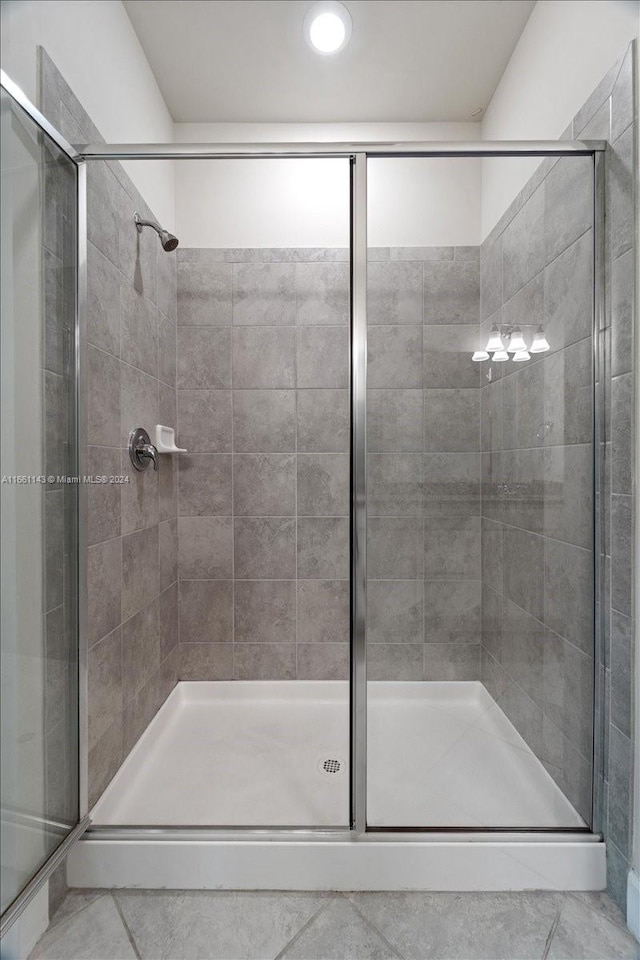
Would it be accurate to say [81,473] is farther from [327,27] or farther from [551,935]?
[327,27]

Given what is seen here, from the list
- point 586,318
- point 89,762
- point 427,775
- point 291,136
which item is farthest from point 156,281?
point 427,775

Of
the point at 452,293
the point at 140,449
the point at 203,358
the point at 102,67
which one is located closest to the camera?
the point at 452,293

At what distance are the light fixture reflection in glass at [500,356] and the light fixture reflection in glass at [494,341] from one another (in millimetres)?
11

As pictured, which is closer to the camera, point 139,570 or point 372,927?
point 372,927

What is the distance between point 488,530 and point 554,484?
8.5 inches

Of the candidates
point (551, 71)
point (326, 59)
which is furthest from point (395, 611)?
point (326, 59)

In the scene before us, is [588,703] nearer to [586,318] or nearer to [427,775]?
[427,775]

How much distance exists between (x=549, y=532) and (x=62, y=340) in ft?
4.44

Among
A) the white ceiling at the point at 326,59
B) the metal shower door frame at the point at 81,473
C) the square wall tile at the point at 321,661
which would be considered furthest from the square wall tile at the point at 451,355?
the square wall tile at the point at 321,661

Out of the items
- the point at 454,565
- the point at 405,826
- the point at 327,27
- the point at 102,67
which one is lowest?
the point at 405,826

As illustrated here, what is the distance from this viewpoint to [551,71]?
4.66 ft

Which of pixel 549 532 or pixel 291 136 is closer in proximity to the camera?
pixel 549 532

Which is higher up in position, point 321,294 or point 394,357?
point 321,294

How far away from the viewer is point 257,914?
1102mm
